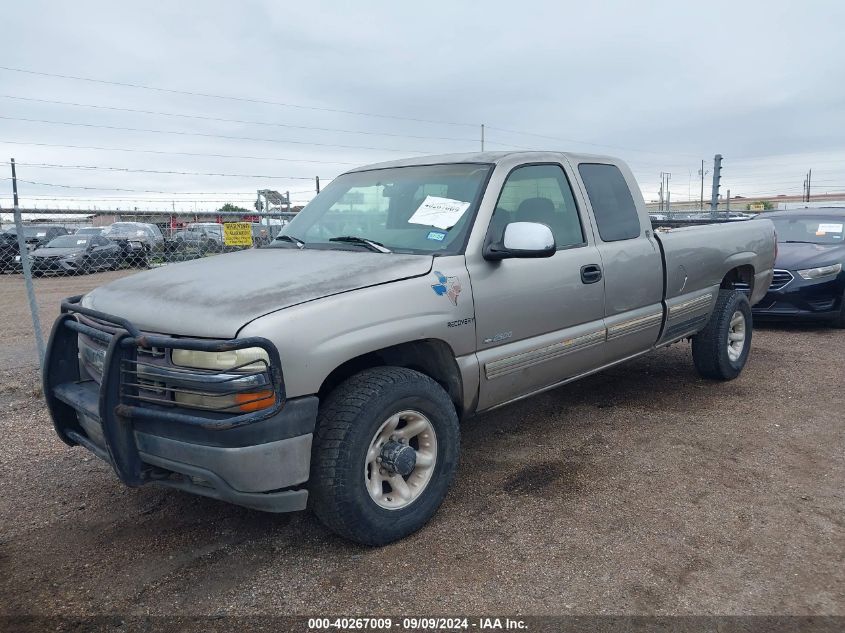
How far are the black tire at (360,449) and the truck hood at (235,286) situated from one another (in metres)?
0.46

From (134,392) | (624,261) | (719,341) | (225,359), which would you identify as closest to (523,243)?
(624,261)

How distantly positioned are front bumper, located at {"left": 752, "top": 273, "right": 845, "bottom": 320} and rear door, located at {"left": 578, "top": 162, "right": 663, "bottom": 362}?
13.6 ft

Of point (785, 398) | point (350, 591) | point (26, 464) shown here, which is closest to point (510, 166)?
point (350, 591)

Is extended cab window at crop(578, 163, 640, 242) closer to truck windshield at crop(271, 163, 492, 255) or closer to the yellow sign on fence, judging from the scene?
truck windshield at crop(271, 163, 492, 255)

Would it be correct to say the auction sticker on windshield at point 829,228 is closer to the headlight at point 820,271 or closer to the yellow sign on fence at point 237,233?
the headlight at point 820,271

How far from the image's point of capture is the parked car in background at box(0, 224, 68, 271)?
16.8 meters

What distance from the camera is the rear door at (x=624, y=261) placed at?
4379 millimetres

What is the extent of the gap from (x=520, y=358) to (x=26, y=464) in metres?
3.20

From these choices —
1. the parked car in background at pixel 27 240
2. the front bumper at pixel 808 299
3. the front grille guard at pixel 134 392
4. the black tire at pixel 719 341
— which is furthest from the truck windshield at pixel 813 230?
the parked car in background at pixel 27 240

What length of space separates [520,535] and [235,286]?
178 centimetres

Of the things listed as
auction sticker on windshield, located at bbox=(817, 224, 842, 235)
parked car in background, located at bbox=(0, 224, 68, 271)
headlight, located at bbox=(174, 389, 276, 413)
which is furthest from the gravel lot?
parked car in background, located at bbox=(0, 224, 68, 271)

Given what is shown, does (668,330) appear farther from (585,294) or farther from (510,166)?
(510,166)

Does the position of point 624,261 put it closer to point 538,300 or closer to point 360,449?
point 538,300

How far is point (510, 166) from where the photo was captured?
157 inches
